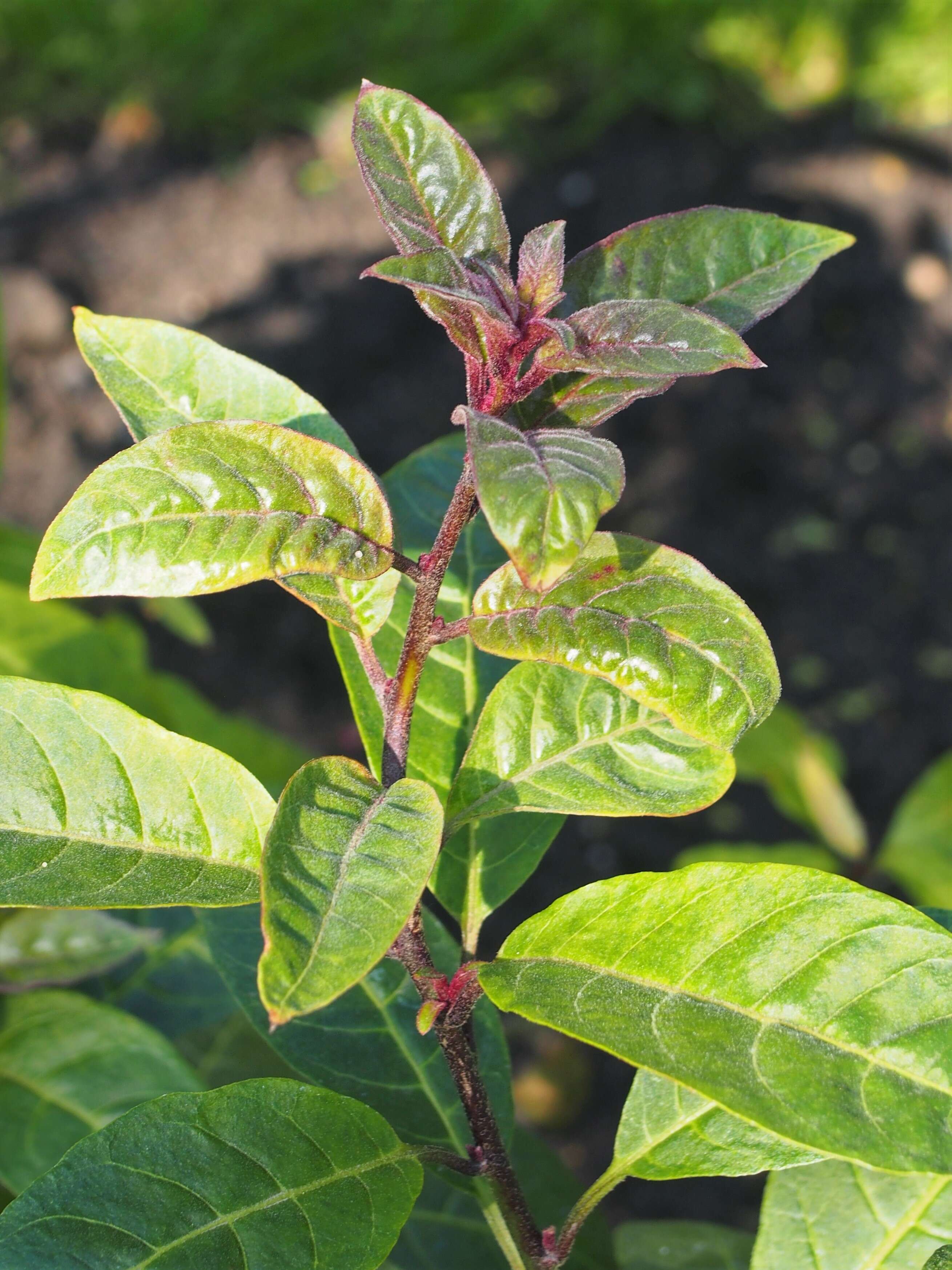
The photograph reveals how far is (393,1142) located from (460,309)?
679mm

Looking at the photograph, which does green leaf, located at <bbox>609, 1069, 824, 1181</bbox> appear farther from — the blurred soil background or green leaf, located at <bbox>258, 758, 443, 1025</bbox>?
the blurred soil background

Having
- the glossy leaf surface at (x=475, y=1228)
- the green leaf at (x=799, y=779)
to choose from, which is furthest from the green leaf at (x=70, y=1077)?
the green leaf at (x=799, y=779)

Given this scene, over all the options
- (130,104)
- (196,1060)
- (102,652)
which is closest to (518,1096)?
(196,1060)

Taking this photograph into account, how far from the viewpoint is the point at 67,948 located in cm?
142

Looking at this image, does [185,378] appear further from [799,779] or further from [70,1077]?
[799,779]

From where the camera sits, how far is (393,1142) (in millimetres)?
963

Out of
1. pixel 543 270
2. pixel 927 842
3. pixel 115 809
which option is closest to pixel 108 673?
pixel 115 809

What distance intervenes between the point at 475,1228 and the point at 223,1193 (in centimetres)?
68

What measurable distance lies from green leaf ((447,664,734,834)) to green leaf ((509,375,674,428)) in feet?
0.75

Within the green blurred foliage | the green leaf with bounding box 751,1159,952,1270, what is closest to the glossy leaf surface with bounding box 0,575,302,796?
the green leaf with bounding box 751,1159,952,1270

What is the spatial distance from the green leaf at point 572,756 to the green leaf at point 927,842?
1.42 metres

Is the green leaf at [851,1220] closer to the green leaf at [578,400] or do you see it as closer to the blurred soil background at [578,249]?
the green leaf at [578,400]

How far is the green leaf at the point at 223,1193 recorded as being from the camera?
0.84m

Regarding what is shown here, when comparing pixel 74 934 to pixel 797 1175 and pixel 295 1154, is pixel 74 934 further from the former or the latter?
pixel 797 1175
